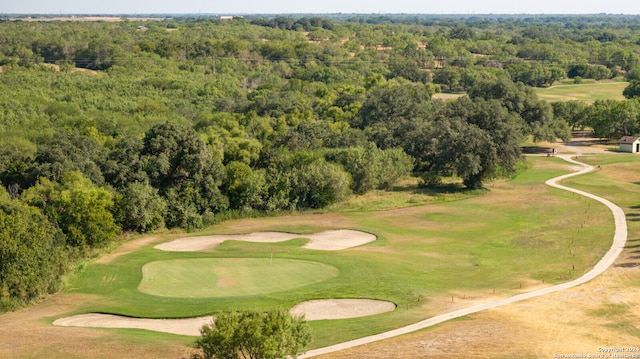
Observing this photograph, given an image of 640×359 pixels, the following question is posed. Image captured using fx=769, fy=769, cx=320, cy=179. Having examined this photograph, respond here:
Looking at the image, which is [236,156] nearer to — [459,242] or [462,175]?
[462,175]

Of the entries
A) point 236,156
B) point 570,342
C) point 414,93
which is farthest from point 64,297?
point 414,93

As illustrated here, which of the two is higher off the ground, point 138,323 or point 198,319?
point 198,319

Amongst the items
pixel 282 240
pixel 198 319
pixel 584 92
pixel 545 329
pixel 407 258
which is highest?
pixel 584 92

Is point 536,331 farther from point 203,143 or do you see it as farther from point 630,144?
point 630,144

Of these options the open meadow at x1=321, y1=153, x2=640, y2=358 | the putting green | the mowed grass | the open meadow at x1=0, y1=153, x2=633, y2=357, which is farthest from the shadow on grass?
the putting green

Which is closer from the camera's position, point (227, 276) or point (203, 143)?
point (227, 276)

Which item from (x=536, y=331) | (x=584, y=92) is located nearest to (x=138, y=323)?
(x=536, y=331)
